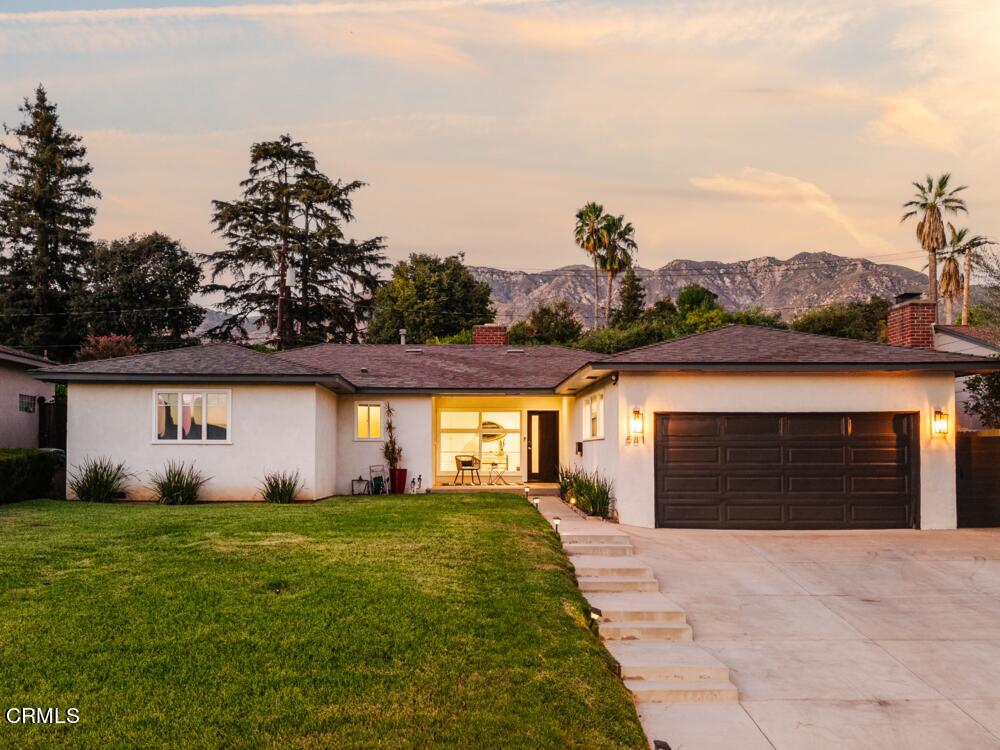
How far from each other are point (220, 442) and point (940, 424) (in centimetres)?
1382

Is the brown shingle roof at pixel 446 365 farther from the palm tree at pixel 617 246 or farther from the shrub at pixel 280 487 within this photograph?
the palm tree at pixel 617 246

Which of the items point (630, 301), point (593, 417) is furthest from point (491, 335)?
point (630, 301)

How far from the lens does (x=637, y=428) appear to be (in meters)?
14.1

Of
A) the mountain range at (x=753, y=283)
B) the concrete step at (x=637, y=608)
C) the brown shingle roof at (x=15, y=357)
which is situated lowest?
the concrete step at (x=637, y=608)

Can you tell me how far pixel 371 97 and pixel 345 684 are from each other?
17047mm

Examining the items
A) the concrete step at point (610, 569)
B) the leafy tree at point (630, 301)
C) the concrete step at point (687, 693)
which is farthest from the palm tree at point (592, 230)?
the concrete step at point (687, 693)

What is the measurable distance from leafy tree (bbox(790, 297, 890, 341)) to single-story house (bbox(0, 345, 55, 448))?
3838 cm

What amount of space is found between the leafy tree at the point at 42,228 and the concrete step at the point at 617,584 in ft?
125

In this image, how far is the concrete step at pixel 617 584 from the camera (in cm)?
937

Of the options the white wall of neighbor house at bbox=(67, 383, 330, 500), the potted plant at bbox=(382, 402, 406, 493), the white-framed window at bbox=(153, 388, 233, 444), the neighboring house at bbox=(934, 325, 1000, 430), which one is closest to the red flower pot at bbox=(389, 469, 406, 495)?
the potted plant at bbox=(382, 402, 406, 493)

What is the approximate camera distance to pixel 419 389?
62.5 ft

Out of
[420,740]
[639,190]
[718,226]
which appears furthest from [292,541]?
[718,226]

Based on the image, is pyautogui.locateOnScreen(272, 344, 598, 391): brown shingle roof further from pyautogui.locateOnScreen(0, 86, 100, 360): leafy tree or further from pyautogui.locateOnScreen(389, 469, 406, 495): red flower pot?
pyautogui.locateOnScreen(0, 86, 100, 360): leafy tree

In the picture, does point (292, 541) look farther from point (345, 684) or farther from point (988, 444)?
point (988, 444)
